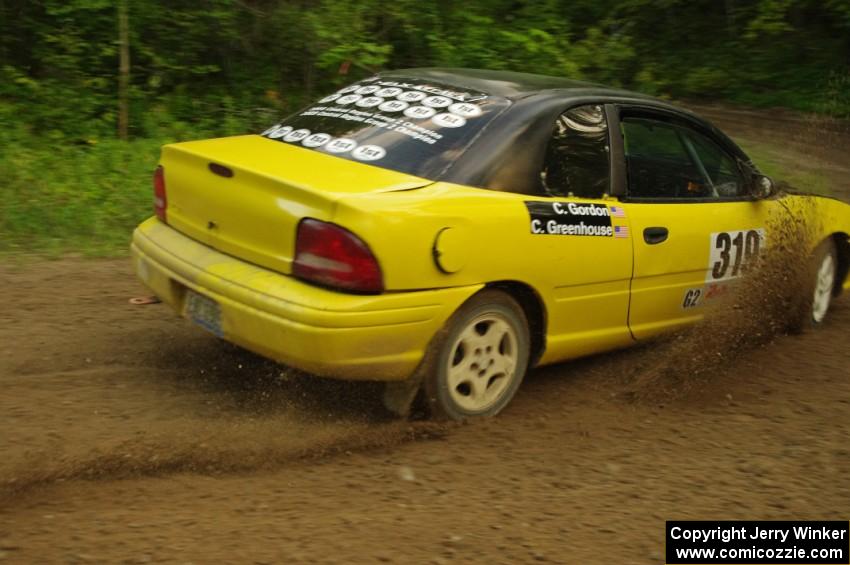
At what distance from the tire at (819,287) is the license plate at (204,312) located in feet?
11.9

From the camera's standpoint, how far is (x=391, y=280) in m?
4.23

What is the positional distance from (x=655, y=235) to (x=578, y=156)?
596mm

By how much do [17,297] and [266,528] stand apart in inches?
136

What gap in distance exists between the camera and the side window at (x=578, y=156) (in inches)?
194

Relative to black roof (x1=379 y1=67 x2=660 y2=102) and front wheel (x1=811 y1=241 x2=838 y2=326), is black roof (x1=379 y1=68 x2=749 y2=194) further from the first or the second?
front wheel (x1=811 y1=241 x2=838 y2=326)

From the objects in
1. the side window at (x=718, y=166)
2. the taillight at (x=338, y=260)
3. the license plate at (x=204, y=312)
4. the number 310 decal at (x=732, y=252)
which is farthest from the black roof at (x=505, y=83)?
the license plate at (x=204, y=312)

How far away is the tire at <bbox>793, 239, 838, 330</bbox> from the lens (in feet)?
21.0

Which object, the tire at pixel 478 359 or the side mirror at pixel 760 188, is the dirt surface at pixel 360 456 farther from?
the side mirror at pixel 760 188

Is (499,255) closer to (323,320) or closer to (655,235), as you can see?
(323,320)

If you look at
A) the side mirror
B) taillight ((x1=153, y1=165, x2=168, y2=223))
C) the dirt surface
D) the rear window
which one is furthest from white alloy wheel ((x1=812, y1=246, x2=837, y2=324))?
taillight ((x1=153, y1=165, x2=168, y2=223))

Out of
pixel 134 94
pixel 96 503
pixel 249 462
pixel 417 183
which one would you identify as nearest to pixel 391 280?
pixel 417 183

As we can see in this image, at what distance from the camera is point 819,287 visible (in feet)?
21.7

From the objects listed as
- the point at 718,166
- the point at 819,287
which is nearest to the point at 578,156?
the point at 718,166

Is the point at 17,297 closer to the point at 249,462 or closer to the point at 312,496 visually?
the point at 249,462
